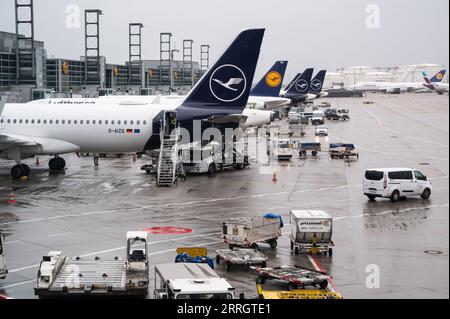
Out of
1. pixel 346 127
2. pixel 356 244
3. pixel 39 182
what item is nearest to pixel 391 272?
pixel 356 244

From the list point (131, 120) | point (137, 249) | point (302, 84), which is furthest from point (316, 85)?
point (137, 249)

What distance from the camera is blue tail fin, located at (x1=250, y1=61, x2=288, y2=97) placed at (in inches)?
4112

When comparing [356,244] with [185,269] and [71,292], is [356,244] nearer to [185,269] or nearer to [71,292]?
[185,269]

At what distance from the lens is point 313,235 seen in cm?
2870

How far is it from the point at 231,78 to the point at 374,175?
16333mm

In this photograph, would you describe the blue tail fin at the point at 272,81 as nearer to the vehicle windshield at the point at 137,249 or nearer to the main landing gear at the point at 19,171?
the main landing gear at the point at 19,171

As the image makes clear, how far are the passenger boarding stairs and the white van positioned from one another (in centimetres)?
1491

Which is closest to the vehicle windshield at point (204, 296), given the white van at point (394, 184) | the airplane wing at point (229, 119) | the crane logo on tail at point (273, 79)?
the white van at point (394, 184)

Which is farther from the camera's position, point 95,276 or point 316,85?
point 316,85

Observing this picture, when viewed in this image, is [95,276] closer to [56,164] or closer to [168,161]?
[168,161]

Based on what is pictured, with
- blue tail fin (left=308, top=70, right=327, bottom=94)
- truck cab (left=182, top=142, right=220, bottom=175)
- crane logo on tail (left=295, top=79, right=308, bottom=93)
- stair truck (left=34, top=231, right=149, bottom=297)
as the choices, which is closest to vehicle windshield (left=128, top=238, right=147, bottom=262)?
stair truck (left=34, top=231, right=149, bottom=297)

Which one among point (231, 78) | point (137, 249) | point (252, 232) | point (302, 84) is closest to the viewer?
point (137, 249)

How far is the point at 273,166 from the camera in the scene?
6259 centimetres
